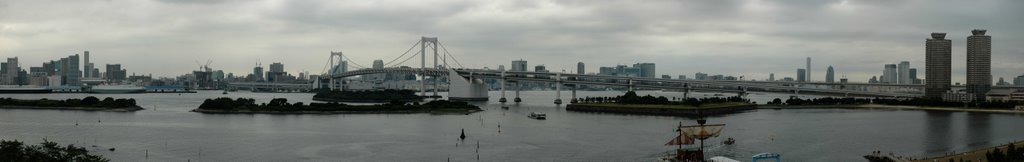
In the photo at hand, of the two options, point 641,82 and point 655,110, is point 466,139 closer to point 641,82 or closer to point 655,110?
point 655,110

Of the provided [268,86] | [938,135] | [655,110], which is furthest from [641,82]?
[268,86]

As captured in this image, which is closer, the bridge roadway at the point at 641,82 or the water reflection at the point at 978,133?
the water reflection at the point at 978,133

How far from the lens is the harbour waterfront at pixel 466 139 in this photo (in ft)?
48.0

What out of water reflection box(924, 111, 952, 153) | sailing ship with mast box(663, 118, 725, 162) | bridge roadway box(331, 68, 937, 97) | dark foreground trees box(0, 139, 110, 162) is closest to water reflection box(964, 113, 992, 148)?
water reflection box(924, 111, 952, 153)

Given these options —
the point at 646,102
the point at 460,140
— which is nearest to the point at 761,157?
the point at 460,140

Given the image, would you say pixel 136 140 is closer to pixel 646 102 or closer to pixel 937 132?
pixel 937 132

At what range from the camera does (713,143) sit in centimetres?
1627

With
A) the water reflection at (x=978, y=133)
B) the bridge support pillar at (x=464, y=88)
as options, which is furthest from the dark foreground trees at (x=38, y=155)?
the bridge support pillar at (x=464, y=88)

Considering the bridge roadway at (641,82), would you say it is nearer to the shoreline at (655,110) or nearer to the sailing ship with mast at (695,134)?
the shoreline at (655,110)

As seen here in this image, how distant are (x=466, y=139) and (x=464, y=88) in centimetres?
2814

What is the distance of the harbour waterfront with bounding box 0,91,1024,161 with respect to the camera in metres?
14.6

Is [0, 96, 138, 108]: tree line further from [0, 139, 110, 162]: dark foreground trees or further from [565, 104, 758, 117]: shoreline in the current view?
[0, 139, 110, 162]: dark foreground trees

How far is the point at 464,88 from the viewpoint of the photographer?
45.7 metres

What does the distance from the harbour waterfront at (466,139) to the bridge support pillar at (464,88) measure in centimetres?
1965
